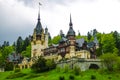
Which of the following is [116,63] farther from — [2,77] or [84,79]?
[2,77]

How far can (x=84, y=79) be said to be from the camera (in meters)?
87.6

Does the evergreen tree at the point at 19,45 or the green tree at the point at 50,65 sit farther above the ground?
the evergreen tree at the point at 19,45

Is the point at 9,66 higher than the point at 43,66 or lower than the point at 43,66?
higher

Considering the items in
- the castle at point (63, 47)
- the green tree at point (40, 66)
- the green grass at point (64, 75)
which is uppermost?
the castle at point (63, 47)

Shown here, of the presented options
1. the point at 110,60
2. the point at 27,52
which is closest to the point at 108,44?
the point at 110,60

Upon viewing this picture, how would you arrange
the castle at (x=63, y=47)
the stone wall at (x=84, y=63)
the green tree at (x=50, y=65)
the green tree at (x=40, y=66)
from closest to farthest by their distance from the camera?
1. the stone wall at (x=84, y=63)
2. the green tree at (x=50, y=65)
3. the green tree at (x=40, y=66)
4. the castle at (x=63, y=47)

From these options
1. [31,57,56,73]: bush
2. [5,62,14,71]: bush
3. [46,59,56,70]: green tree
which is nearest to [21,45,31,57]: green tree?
[5,62,14,71]: bush

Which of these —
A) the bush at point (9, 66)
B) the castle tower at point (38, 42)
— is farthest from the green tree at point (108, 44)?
the bush at point (9, 66)

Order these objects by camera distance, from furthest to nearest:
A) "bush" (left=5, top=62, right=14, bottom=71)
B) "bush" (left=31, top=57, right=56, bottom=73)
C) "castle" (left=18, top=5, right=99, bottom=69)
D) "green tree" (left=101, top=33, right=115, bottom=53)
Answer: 1. "bush" (left=5, top=62, right=14, bottom=71)
2. "green tree" (left=101, top=33, right=115, bottom=53)
3. "castle" (left=18, top=5, right=99, bottom=69)
4. "bush" (left=31, top=57, right=56, bottom=73)

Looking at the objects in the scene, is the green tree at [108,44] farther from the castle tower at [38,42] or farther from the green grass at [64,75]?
the green grass at [64,75]

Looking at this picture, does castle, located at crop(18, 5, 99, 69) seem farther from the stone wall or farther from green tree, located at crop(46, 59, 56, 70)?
green tree, located at crop(46, 59, 56, 70)

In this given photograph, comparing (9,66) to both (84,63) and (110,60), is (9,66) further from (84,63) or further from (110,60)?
(110,60)

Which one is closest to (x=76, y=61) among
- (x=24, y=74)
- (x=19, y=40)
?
(x=24, y=74)

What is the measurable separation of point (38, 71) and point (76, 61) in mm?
13875
